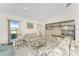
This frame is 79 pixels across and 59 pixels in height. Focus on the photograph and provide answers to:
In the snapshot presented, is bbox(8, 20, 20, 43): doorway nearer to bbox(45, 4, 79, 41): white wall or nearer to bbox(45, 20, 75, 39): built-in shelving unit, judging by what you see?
bbox(45, 20, 75, 39): built-in shelving unit

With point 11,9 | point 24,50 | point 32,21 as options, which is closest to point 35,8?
point 32,21

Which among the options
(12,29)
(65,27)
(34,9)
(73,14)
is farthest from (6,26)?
(73,14)

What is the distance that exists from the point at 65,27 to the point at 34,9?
22.6 inches

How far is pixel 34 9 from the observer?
2.02m

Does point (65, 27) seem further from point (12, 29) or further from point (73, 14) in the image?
point (12, 29)

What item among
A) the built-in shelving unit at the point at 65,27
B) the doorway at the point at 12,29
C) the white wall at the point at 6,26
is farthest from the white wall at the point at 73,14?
the doorway at the point at 12,29

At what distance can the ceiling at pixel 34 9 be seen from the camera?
2008 mm

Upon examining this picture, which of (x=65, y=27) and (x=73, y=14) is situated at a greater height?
(x=73, y=14)

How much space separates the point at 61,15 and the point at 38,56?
76 cm

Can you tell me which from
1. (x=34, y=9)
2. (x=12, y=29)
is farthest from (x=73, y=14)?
(x=12, y=29)

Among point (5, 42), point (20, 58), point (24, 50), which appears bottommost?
point (20, 58)

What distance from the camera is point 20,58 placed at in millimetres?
2047

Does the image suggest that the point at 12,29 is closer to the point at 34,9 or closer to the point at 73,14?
the point at 34,9

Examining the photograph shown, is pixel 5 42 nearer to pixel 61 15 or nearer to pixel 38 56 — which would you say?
pixel 38 56
